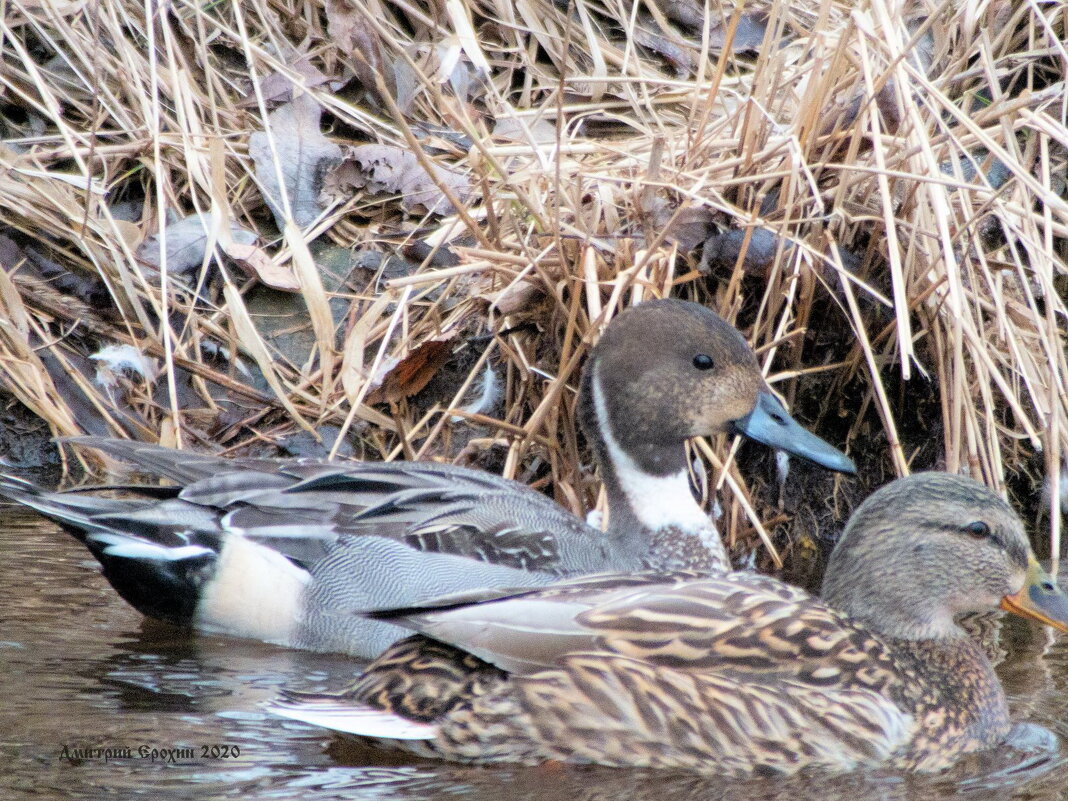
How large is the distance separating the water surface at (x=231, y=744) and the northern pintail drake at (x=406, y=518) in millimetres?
155

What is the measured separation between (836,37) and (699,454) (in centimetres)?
144

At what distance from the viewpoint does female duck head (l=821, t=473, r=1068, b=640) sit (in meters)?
3.50

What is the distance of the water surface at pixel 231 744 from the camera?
2902 millimetres

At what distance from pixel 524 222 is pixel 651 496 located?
122 cm

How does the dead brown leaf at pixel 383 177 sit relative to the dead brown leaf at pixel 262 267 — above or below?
above

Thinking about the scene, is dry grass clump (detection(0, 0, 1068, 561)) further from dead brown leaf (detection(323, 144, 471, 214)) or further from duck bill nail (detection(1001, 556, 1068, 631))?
duck bill nail (detection(1001, 556, 1068, 631))

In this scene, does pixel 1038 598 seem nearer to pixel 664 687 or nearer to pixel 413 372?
pixel 664 687

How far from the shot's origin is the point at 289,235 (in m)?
5.26

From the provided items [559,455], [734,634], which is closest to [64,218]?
[559,455]

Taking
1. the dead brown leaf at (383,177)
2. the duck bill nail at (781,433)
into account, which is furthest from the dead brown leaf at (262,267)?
the duck bill nail at (781,433)

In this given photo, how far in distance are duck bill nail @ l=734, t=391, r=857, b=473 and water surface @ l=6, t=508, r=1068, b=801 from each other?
27.7 inches

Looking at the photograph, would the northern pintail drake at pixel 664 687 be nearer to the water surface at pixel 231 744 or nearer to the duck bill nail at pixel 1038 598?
the water surface at pixel 231 744

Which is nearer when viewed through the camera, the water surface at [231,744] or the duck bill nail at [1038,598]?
the water surface at [231,744]

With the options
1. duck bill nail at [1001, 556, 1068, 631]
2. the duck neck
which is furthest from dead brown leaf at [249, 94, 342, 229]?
duck bill nail at [1001, 556, 1068, 631]
